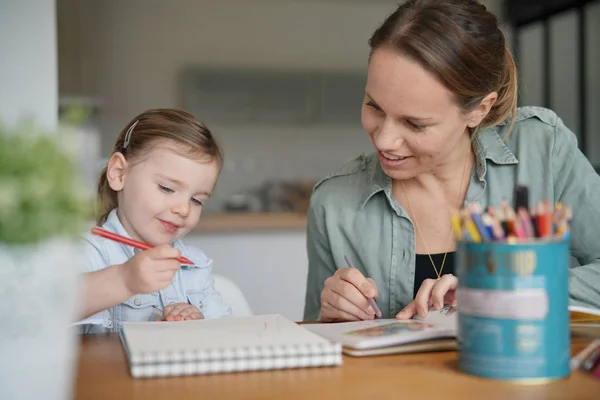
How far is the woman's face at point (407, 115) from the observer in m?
1.39

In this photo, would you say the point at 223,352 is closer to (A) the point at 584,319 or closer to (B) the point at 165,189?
(A) the point at 584,319

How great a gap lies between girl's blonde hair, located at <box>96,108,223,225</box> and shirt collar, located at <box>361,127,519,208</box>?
14.3 inches

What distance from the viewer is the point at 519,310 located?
2.54 feet

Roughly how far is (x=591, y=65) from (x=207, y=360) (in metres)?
5.60

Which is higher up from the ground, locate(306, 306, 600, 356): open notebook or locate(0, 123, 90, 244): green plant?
locate(0, 123, 90, 244): green plant

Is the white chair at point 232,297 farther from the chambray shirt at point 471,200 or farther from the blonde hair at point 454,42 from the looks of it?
the blonde hair at point 454,42

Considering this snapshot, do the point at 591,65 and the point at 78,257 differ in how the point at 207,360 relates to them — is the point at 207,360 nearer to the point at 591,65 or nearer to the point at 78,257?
the point at 78,257

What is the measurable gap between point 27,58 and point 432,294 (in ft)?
5.09

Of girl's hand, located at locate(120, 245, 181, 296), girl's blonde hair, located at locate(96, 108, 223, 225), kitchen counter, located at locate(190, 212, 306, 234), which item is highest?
girl's blonde hair, located at locate(96, 108, 223, 225)

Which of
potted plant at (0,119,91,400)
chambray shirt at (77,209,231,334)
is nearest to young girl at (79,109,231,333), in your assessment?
chambray shirt at (77,209,231,334)

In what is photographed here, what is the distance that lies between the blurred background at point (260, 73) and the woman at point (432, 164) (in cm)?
344

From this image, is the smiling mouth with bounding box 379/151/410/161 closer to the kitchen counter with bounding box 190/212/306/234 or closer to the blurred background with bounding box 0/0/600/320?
the kitchen counter with bounding box 190/212/306/234

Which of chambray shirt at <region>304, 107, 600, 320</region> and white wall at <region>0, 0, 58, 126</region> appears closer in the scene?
chambray shirt at <region>304, 107, 600, 320</region>

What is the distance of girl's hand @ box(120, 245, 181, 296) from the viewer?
40.5 inches
